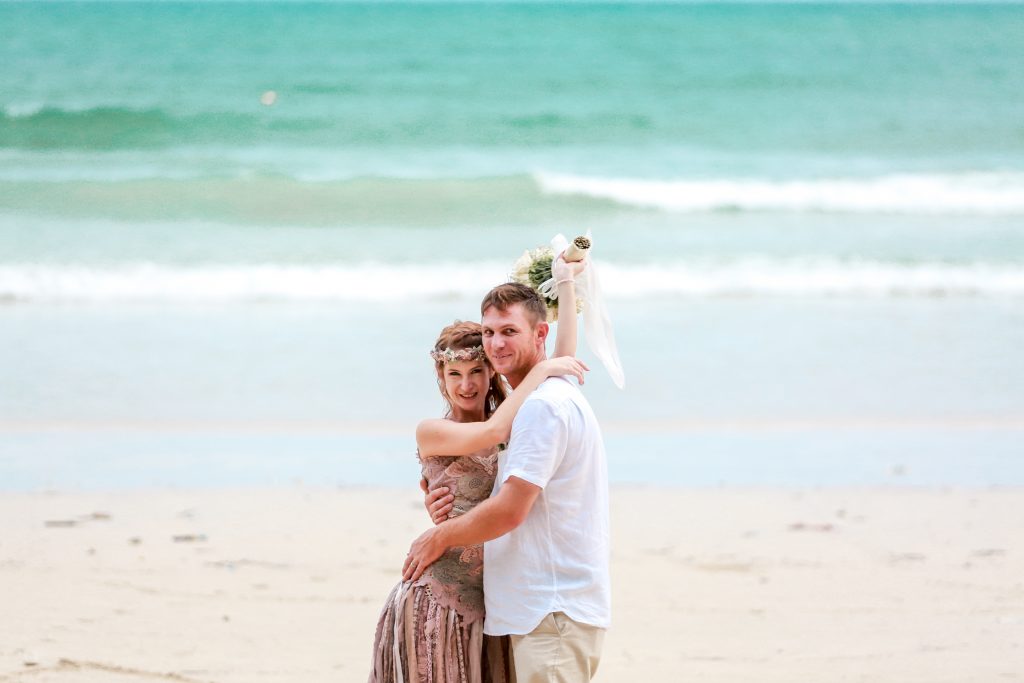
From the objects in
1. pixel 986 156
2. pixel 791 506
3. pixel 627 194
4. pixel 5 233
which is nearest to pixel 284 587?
pixel 791 506

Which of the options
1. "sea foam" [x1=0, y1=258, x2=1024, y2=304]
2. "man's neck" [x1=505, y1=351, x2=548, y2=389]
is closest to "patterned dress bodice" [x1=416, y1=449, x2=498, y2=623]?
"man's neck" [x1=505, y1=351, x2=548, y2=389]

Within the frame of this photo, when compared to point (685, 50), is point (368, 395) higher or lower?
lower

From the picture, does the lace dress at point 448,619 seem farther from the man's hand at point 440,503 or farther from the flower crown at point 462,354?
the flower crown at point 462,354

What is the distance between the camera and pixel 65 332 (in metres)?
11.8

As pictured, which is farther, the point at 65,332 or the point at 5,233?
the point at 5,233

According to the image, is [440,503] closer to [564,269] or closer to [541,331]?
[541,331]

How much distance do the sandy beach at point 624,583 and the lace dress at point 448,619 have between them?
1.60 m

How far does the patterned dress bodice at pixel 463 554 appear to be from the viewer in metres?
3.60

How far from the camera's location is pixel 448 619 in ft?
11.7

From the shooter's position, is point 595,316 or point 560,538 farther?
point 595,316

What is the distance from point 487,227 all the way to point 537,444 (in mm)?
15595

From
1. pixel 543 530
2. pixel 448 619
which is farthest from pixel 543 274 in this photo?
pixel 448 619

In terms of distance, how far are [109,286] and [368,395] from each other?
20.1 ft

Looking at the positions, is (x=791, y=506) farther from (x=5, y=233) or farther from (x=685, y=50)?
(x=685, y=50)
